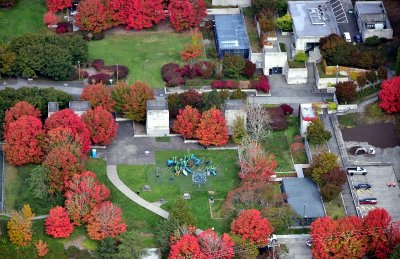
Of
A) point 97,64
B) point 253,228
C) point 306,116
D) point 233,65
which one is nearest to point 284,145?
point 306,116

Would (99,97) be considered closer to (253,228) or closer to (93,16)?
(93,16)

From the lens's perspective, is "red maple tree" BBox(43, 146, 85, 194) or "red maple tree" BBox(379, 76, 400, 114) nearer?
"red maple tree" BBox(43, 146, 85, 194)

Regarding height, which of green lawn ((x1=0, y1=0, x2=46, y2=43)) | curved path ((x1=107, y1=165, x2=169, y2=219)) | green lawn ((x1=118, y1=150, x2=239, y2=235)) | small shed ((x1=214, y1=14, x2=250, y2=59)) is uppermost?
small shed ((x1=214, y1=14, x2=250, y2=59))

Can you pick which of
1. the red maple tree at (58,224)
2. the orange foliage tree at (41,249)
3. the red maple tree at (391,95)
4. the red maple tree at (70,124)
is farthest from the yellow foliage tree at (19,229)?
the red maple tree at (391,95)

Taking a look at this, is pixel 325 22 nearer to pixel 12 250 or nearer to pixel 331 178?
pixel 331 178

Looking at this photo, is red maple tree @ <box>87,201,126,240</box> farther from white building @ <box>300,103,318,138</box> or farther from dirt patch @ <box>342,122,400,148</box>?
dirt patch @ <box>342,122,400,148</box>

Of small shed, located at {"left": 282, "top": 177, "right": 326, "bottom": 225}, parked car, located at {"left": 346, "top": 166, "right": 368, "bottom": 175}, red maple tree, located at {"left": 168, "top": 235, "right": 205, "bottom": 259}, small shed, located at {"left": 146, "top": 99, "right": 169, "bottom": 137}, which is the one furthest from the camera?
small shed, located at {"left": 146, "top": 99, "right": 169, "bottom": 137}

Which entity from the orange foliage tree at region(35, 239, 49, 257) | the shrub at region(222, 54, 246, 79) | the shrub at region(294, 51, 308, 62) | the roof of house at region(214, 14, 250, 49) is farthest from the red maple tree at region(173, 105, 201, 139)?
the orange foliage tree at region(35, 239, 49, 257)
